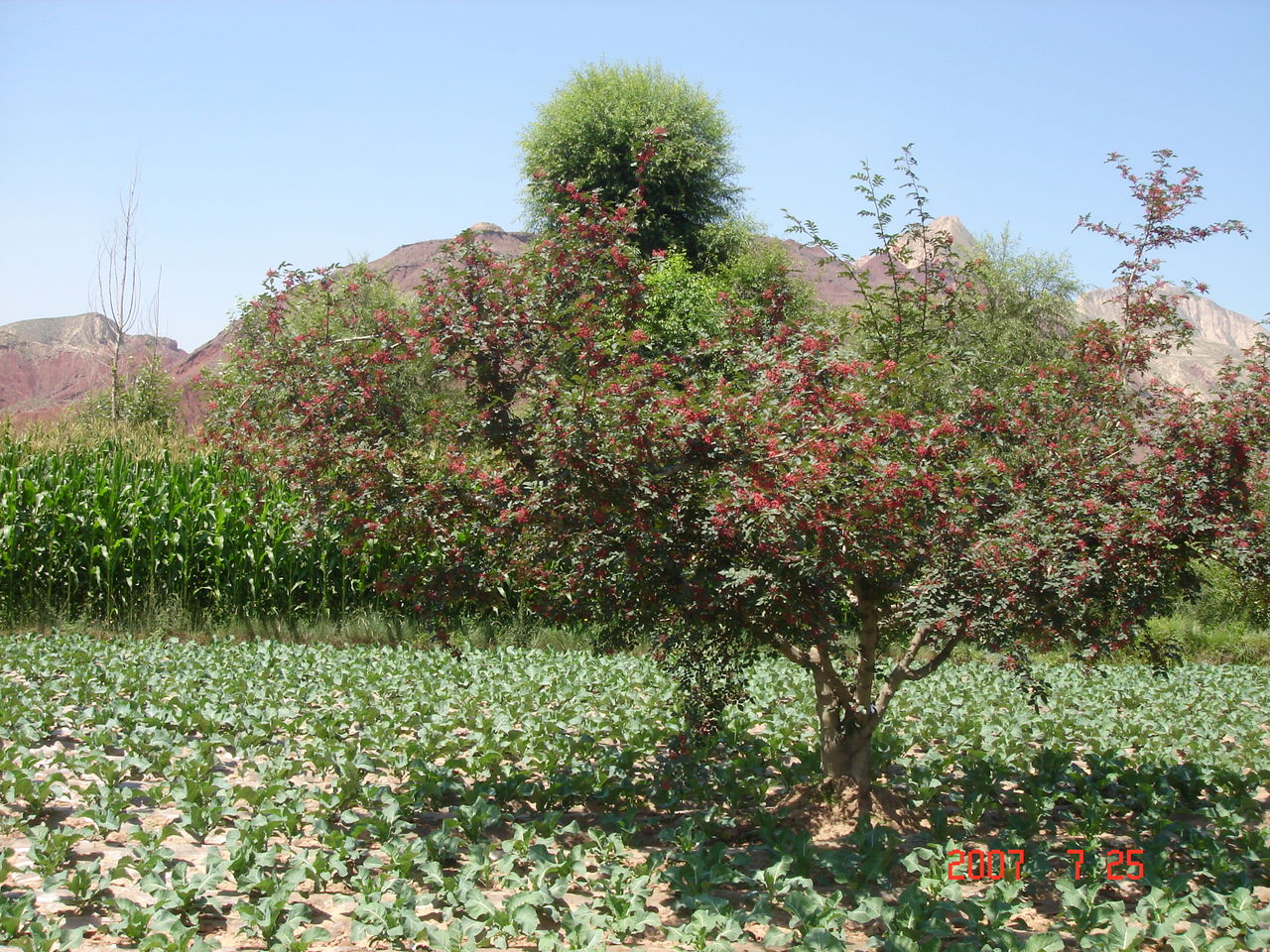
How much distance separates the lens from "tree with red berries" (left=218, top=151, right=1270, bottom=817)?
4.13 metres

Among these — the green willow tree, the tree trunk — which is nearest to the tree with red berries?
the tree trunk

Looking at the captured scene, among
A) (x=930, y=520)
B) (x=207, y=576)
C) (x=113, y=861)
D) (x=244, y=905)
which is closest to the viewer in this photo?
(x=244, y=905)

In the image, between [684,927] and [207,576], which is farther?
[207,576]

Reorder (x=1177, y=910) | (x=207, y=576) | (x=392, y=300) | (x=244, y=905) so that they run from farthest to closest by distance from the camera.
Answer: (x=392, y=300)
(x=207, y=576)
(x=1177, y=910)
(x=244, y=905)

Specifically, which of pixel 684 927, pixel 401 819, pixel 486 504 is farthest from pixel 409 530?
pixel 684 927

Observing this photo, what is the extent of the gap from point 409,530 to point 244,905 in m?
1.79

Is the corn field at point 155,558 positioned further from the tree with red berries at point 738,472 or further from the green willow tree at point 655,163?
the green willow tree at point 655,163

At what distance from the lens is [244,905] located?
11.0ft

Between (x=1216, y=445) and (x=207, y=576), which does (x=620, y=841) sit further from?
(x=207, y=576)

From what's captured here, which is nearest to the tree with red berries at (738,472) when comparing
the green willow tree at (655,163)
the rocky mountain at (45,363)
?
the green willow tree at (655,163)
